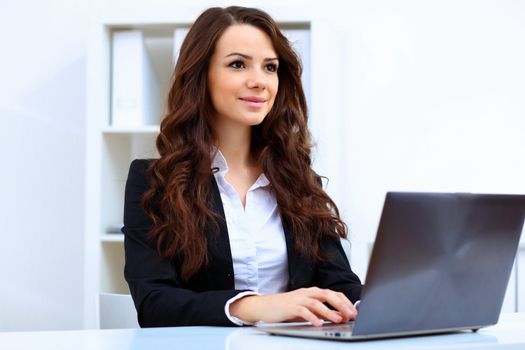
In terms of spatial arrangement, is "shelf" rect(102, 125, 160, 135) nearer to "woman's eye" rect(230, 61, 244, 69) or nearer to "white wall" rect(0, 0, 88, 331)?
"white wall" rect(0, 0, 88, 331)

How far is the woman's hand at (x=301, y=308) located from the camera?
58.9 inches

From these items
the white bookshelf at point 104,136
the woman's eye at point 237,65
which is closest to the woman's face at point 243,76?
the woman's eye at point 237,65

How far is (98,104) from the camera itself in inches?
123

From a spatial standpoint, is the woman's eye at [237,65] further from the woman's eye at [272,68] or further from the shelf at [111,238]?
the shelf at [111,238]

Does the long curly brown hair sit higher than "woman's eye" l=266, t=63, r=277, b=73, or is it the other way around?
"woman's eye" l=266, t=63, r=277, b=73

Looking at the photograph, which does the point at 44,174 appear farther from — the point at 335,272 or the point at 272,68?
the point at 335,272

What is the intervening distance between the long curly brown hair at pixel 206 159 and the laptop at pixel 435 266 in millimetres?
702

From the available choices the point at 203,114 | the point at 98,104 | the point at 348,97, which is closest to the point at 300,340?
the point at 203,114

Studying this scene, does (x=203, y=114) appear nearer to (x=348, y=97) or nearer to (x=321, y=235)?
(x=321, y=235)

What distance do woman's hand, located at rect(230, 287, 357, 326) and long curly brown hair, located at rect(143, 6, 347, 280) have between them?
41 cm

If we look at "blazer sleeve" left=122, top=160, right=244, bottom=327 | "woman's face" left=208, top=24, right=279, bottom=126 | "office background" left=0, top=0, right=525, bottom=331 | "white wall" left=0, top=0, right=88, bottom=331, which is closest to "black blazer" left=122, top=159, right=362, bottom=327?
"blazer sleeve" left=122, top=160, right=244, bottom=327

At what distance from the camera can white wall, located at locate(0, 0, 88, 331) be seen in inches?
139

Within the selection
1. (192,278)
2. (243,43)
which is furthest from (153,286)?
(243,43)

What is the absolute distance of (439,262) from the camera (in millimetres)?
1306
